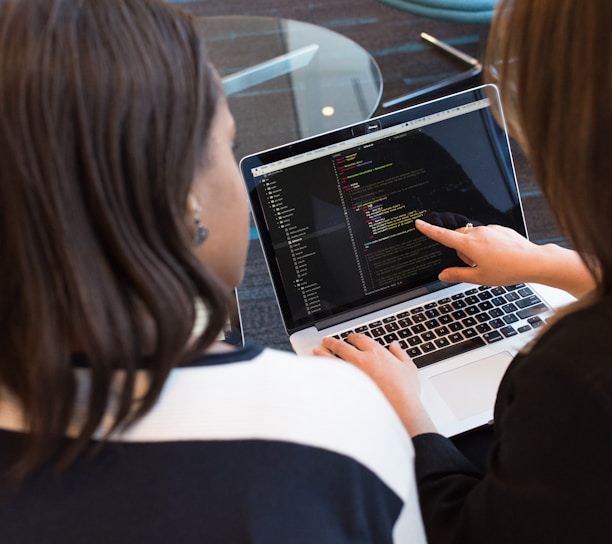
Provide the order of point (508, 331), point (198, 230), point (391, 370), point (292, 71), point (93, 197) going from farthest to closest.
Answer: point (292, 71)
point (508, 331)
point (391, 370)
point (198, 230)
point (93, 197)

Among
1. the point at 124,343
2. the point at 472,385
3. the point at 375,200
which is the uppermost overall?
the point at 124,343

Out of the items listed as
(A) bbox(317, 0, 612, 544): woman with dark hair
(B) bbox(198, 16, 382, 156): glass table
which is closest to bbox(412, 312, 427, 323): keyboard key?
(A) bbox(317, 0, 612, 544): woman with dark hair

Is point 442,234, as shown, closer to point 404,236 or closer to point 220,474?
point 404,236

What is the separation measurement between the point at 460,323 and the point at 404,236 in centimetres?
17

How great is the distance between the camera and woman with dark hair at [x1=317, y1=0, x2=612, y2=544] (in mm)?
496

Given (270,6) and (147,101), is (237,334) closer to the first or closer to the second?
(147,101)

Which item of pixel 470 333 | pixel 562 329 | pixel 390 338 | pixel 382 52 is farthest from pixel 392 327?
pixel 382 52

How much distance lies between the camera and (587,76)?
0.50 metres

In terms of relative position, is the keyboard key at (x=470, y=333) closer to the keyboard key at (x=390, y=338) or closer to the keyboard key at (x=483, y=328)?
the keyboard key at (x=483, y=328)

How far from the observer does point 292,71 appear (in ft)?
6.13

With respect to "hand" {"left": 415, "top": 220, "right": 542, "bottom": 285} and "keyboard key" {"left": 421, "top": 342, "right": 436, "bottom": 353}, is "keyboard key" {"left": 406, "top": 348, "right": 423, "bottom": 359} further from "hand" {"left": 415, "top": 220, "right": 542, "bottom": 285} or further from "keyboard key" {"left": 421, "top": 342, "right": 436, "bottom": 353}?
"hand" {"left": 415, "top": 220, "right": 542, "bottom": 285}

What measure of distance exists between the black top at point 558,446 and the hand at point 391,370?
20 centimetres

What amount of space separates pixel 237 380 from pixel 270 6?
8.74 feet

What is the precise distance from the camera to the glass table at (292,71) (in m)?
1.75
